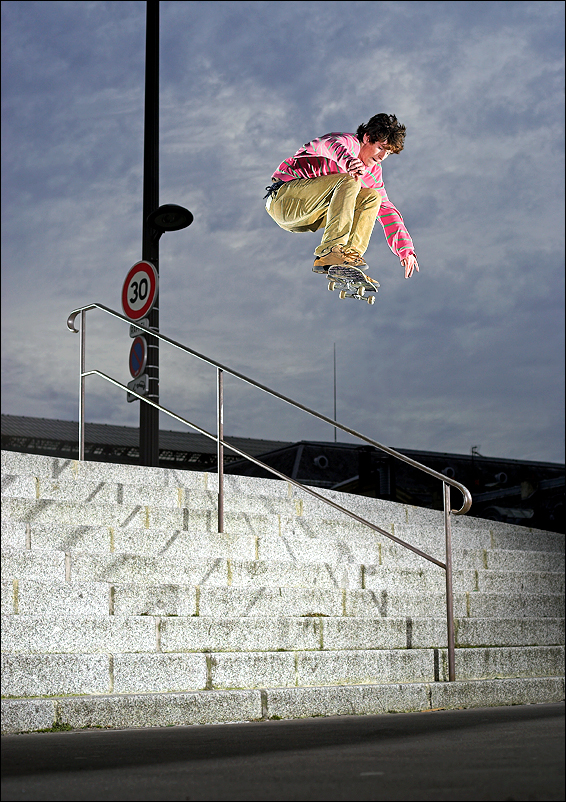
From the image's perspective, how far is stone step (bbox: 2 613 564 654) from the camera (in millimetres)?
4523

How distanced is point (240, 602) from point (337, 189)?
9.36ft

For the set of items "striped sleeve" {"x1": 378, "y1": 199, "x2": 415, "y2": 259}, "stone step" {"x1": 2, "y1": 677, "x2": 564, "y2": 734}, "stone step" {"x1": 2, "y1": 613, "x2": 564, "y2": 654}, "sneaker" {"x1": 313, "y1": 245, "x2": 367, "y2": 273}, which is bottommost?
"stone step" {"x1": 2, "y1": 677, "x2": 564, "y2": 734}

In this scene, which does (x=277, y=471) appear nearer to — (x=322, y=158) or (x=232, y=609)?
(x=232, y=609)

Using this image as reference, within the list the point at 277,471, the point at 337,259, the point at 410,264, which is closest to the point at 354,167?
the point at 337,259

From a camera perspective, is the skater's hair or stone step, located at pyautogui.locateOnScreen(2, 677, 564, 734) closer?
stone step, located at pyautogui.locateOnScreen(2, 677, 564, 734)

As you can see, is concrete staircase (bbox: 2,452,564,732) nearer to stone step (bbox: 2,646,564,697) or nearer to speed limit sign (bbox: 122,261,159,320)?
stone step (bbox: 2,646,564,697)

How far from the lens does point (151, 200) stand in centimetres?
966

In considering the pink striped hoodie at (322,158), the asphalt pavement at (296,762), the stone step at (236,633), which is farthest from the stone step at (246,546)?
the pink striped hoodie at (322,158)

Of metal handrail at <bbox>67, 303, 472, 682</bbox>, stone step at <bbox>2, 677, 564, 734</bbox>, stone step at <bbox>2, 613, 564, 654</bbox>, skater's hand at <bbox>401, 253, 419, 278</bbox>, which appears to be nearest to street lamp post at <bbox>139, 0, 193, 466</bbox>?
metal handrail at <bbox>67, 303, 472, 682</bbox>

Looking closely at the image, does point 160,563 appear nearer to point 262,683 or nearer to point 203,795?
point 262,683

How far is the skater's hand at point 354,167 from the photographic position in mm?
6332

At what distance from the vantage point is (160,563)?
5.40m

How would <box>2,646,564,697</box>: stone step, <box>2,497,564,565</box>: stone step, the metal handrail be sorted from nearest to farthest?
<box>2,646,564,697</box>: stone step
<box>2,497,564,565</box>: stone step
the metal handrail

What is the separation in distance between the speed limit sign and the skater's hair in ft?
10.7
